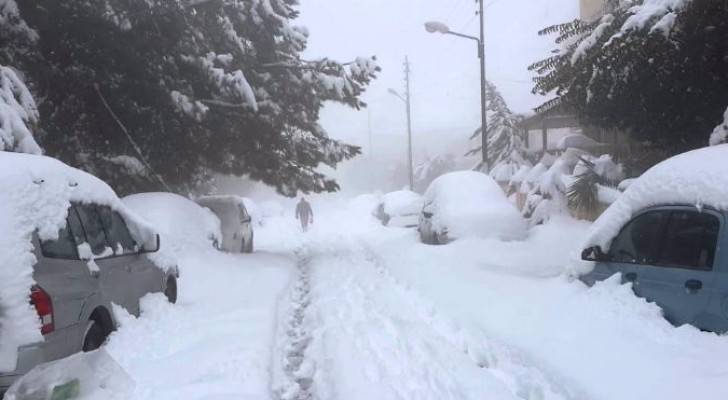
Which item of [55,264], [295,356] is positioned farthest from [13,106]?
[295,356]

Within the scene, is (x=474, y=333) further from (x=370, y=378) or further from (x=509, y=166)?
(x=509, y=166)

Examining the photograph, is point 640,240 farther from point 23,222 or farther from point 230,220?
point 230,220

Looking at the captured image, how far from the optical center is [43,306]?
15.4 ft

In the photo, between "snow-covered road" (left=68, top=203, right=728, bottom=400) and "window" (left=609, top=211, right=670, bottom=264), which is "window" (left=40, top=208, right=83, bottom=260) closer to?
"snow-covered road" (left=68, top=203, right=728, bottom=400)

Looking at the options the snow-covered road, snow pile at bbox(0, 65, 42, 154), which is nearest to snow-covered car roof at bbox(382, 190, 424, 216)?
the snow-covered road

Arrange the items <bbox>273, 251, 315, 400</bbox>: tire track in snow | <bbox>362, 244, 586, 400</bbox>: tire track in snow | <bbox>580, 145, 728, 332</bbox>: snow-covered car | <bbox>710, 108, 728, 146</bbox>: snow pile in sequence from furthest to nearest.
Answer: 1. <bbox>710, 108, 728, 146</bbox>: snow pile
2. <bbox>273, 251, 315, 400</bbox>: tire track in snow
3. <bbox>362, 244, 586, 400</bbox>: tire track in snow
4. <bbox>580, 145, 728, 332</bbox>: snow-covered car

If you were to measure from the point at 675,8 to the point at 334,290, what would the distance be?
633 centimetres

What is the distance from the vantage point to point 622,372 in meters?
5.21

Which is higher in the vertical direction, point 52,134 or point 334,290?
point 52,134

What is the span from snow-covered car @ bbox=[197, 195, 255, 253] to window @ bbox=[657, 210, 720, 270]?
10492mm

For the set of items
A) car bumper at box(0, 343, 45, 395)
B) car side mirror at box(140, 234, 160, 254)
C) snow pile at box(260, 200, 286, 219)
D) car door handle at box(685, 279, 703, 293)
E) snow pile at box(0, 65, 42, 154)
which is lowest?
snow pile at box(260, 200, 286, 219)

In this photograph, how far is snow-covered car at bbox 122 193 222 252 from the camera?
38.0ft

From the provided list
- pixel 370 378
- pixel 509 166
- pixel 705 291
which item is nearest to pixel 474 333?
pixel 370 378

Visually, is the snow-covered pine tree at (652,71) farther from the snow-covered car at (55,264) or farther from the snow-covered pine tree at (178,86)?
the snow-covered car at (55,264)
